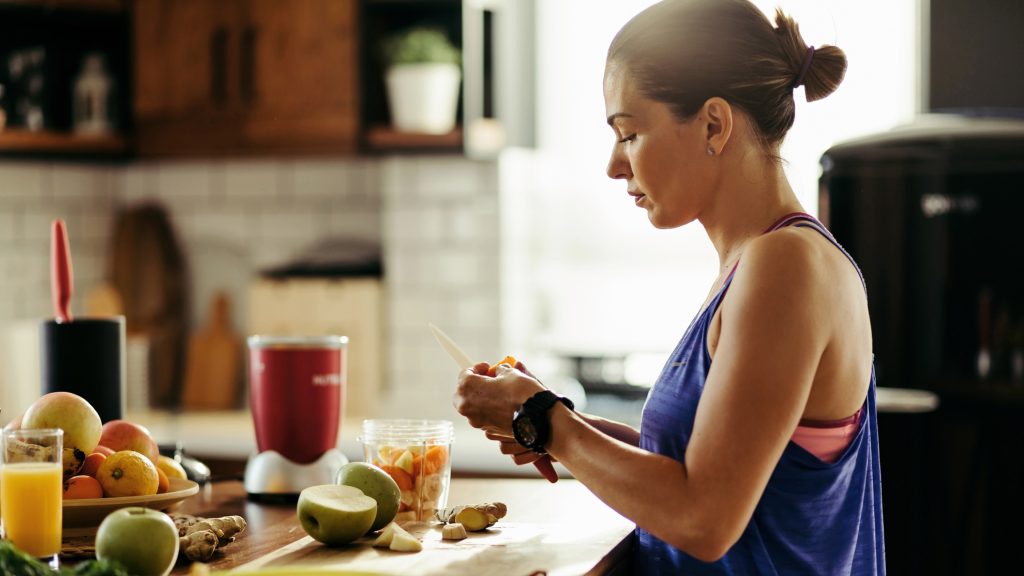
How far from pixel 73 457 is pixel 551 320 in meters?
2.46

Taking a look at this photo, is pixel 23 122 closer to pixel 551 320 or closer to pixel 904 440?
pixel 551 320

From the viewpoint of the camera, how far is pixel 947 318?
9.72 ft

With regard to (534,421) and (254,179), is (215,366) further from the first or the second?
(534,421)

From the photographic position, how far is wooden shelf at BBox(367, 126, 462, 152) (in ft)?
12.1

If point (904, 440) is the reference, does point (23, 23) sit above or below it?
above

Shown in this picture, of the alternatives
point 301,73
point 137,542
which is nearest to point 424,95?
point 301,73

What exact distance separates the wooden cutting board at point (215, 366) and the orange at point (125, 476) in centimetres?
257

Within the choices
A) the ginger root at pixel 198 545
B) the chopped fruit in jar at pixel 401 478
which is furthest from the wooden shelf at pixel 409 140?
the ginger root at pixel 198 545

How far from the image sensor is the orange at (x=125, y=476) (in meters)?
1.60

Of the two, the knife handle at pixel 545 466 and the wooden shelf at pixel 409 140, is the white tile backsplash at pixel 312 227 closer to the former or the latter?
the wooden shelf at pixel 409 140

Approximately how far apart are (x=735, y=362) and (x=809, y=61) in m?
0.44

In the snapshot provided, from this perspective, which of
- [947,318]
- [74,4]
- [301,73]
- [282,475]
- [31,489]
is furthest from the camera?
[74,4]

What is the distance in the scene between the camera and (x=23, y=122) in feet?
12.7

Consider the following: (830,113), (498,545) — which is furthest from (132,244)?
(498,545)
